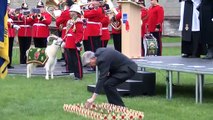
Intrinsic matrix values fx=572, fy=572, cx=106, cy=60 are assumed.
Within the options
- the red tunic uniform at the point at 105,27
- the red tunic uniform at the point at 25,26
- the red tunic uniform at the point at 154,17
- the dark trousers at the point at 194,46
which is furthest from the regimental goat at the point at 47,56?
the red tunic uniform at the point at 154,17

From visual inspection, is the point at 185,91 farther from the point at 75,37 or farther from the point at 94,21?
the point at 94,21

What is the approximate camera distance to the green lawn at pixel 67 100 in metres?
8.96

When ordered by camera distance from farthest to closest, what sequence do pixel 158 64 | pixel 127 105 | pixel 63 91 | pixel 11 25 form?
pixel 11 25
pixel 63 91
pixel 158 64
pixel 127 105

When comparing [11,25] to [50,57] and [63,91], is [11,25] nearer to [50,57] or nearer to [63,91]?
[50,57]

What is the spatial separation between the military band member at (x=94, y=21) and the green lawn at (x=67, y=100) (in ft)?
5.48

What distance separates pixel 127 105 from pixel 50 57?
12.8 ft

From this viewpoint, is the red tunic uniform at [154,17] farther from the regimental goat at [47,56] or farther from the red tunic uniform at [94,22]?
the regimental goat at [47,56]

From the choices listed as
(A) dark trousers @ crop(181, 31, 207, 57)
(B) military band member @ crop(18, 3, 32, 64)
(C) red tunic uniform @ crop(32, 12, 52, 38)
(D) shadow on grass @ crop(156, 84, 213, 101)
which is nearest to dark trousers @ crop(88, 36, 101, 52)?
(C) red tunic uniform @ crop(32, 12, 52, 38)

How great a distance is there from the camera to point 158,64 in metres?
10.6

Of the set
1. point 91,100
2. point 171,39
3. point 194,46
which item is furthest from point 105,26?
point 171,39

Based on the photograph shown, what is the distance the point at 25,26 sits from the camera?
52.7 ft

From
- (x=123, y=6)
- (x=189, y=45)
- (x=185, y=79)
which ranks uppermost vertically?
(x=123, y=6)

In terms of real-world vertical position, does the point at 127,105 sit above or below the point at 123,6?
below

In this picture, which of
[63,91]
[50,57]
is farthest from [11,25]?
[63,91]
